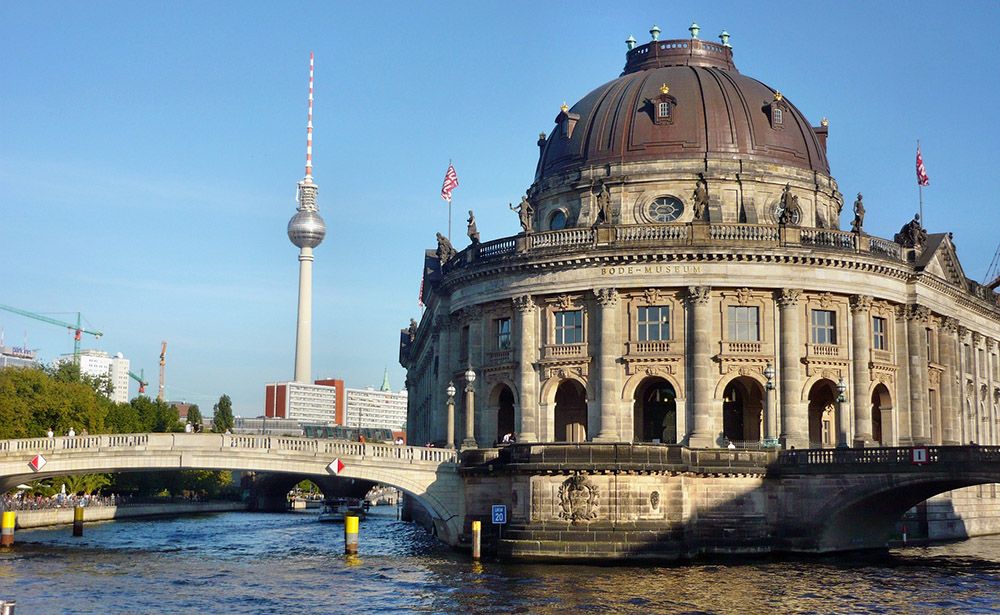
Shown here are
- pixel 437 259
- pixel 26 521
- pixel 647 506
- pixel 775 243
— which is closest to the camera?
pixel 647 506

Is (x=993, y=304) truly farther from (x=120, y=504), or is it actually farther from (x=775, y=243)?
(x=120, y=504)

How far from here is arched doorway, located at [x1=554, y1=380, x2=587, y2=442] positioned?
3287 inches

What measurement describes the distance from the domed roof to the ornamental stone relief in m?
28.9

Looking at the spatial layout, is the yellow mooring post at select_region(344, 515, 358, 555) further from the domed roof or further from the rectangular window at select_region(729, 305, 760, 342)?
the domed roof

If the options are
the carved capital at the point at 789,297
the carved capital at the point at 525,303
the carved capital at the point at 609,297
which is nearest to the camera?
the carved capital at the point at 789,297

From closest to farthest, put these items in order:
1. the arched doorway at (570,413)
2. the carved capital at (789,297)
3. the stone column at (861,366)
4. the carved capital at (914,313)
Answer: the carved capital at (789,297), the stone column at (861,366), the carved capital at (914,313), the arched doorway at (570,413)

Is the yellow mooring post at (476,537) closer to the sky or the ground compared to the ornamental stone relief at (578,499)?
closer to the ground

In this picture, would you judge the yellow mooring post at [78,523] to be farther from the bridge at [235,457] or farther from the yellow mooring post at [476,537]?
the yellow mooring post at [476,537]

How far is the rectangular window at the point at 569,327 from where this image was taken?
80.2m

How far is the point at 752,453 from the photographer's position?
71.4m

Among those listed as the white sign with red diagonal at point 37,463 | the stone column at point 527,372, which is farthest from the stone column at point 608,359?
the white sign with red diagonal at point 37,463

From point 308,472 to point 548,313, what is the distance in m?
18.9

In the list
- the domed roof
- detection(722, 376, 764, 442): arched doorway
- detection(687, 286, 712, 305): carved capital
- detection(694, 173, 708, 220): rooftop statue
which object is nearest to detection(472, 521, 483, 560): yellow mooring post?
detection(722, 376, 764, 442): arched doorway

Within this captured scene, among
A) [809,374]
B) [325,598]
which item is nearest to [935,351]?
[809,374]
